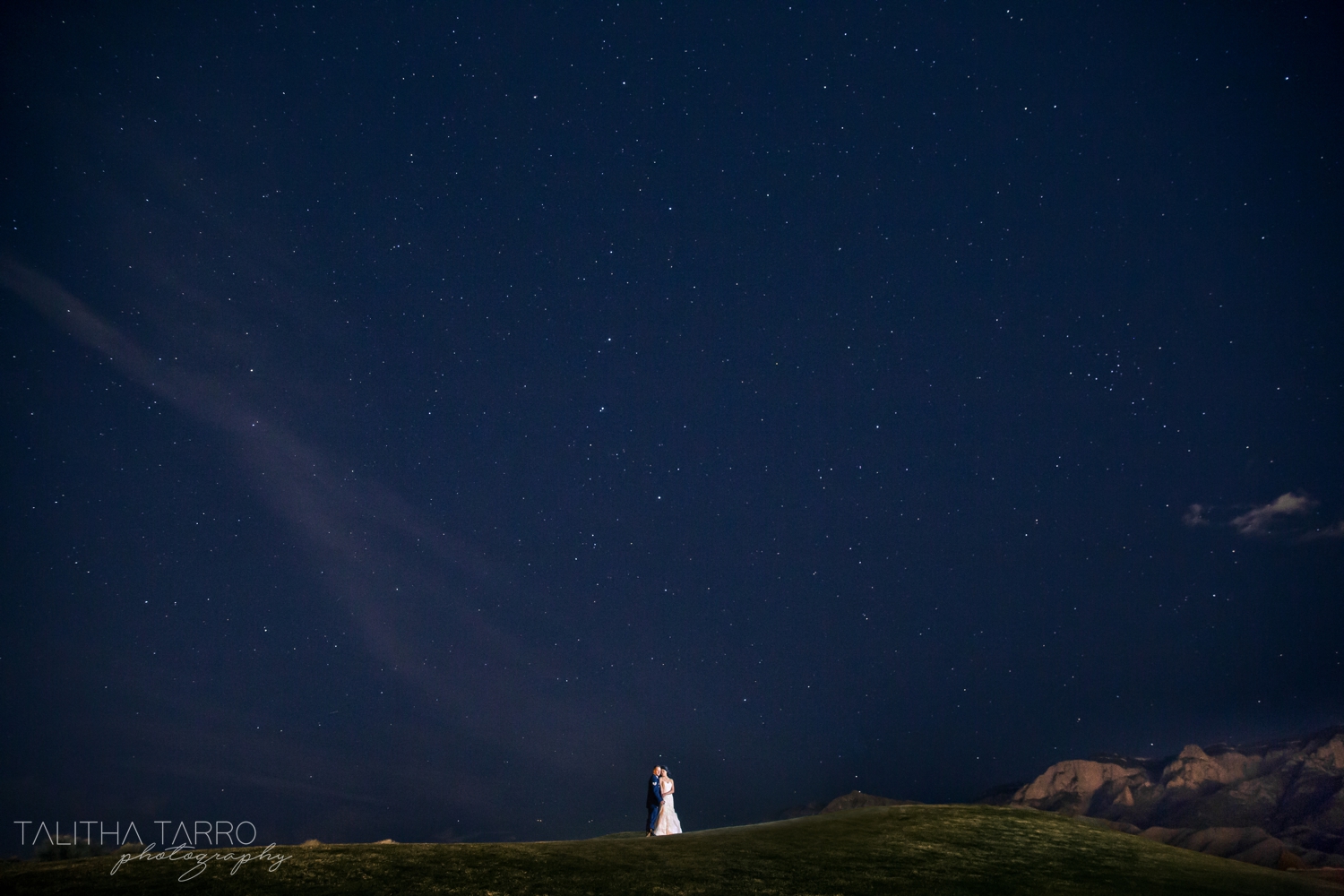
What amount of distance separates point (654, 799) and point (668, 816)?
0.70 meters

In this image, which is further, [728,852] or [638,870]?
[728,852]

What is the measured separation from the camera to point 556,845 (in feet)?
59.0

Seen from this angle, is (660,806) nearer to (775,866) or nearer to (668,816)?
(668,816)

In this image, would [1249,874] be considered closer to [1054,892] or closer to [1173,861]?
[1173,861]

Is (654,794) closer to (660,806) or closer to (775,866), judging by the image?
(660,806)

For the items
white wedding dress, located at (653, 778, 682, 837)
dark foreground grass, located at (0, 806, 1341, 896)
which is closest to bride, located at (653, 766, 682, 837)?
white wedding dress, located at (653, 778, 682, 837)

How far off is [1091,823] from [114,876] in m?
27.5

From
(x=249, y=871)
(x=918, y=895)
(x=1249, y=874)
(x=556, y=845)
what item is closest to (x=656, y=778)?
(x=556, y=845)

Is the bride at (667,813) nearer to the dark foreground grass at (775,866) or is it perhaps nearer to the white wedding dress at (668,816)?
the white wedding dress at (668,816)

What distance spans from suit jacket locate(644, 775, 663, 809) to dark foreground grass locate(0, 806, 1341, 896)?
130 inches

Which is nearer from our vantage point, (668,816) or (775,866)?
(775,866)

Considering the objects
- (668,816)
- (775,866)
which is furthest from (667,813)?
(775,866)

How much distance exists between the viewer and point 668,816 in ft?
79.3

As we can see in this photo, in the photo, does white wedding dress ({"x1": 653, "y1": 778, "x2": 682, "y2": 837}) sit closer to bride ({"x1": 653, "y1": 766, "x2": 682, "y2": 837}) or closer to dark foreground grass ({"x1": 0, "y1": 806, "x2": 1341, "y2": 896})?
bride ({"x1": 653, "y1": 766, "x2": 682, "y2": 837})
